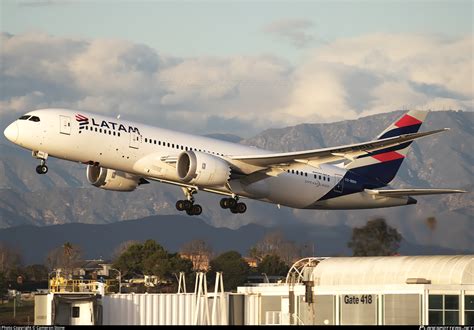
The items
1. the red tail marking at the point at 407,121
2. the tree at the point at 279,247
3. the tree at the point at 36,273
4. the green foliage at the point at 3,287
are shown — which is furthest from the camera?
the tree at the point at 36,273

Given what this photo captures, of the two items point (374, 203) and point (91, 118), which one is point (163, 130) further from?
point (374, 203)

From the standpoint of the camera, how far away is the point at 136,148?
202 feet

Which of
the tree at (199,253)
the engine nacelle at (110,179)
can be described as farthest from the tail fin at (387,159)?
the tree at (199,253)

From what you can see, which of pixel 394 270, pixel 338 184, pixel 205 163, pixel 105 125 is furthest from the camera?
pixel 338 184

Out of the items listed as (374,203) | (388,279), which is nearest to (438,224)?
(374,203)

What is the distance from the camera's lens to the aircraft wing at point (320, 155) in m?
61.0

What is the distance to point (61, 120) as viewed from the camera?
60.1 m

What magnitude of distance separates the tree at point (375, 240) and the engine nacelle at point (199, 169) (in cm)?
1317

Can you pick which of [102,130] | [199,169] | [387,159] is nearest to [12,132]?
[102,130]

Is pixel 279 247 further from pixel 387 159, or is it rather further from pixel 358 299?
pixel 358 299

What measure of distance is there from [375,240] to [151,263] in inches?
2079

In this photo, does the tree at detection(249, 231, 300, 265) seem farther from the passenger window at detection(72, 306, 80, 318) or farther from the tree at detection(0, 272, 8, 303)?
the passenger window at detection(72, 306, 80, 318)

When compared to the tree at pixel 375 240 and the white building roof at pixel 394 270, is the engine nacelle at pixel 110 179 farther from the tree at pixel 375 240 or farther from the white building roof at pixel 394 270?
the tree at pixel 375 240

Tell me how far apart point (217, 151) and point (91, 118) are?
8433 millimetres
